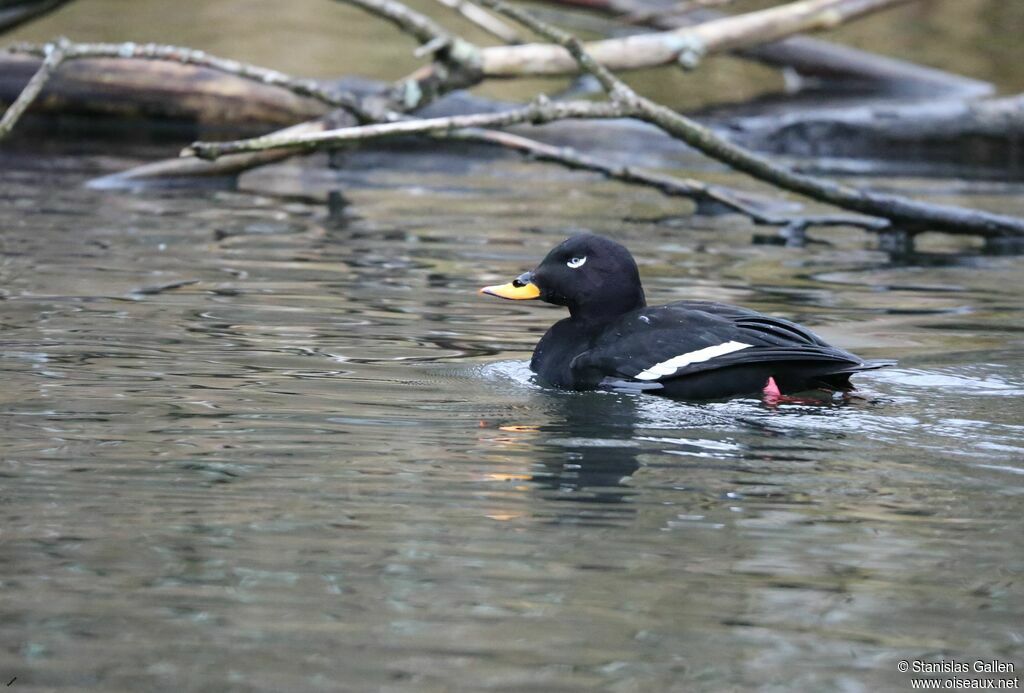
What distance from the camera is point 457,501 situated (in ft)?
15.0

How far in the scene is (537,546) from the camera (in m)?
Result: 4.15

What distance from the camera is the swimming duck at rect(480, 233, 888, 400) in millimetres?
6035

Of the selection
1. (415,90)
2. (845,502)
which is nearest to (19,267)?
(415,90)

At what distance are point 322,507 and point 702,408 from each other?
198 centimetres

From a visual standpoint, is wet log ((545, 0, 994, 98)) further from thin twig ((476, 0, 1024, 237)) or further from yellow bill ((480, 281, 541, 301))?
yellow bill ((480, 281, 541, 301))

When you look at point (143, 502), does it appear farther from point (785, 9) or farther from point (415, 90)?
point (785, 9)

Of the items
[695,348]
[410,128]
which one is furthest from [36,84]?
[695,348]

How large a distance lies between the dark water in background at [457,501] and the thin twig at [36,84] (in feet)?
2.63

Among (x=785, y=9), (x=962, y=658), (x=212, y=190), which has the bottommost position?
(x=962, y=658)

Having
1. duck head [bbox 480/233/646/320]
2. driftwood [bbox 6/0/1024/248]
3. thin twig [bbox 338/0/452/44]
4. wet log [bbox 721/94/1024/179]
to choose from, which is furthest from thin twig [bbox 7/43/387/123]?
wet log [bbox 721/94/1024/179]

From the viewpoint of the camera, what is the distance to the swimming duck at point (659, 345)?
19.8ft

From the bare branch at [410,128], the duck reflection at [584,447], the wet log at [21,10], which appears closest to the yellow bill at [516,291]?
the duck reflection at [584,447]

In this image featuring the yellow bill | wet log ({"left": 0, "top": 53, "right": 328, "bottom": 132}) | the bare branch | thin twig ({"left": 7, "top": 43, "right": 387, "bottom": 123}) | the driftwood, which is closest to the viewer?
the yellow bill

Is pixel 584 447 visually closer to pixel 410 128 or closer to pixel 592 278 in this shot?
pixel 592 278
